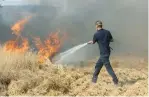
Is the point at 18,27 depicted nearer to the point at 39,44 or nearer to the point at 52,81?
the point at 39,44

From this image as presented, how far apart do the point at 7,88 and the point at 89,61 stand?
21.2ft

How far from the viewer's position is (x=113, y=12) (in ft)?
66.4

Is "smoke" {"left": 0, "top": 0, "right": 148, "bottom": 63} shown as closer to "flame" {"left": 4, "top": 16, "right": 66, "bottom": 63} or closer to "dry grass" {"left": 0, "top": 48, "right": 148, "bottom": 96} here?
"flame" {"left": 4, "top": 16, "right": 66, "bottom": 63}

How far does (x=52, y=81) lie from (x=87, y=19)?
10.6 m

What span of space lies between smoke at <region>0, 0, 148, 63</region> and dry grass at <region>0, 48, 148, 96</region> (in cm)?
493

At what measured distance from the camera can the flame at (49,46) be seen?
14.7 m

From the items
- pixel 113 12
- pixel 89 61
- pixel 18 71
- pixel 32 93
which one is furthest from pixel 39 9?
pixel 32 93

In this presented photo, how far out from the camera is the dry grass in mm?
9781

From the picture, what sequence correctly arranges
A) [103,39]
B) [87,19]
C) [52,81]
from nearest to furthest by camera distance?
[52,81], [103,39], [87,19]

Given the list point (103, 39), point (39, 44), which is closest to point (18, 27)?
point (39, 44)

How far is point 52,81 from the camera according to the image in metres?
10.1

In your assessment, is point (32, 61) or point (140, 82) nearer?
point (140, 82)

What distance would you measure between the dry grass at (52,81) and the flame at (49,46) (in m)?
1.08

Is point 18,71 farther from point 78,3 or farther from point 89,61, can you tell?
point 78,3
